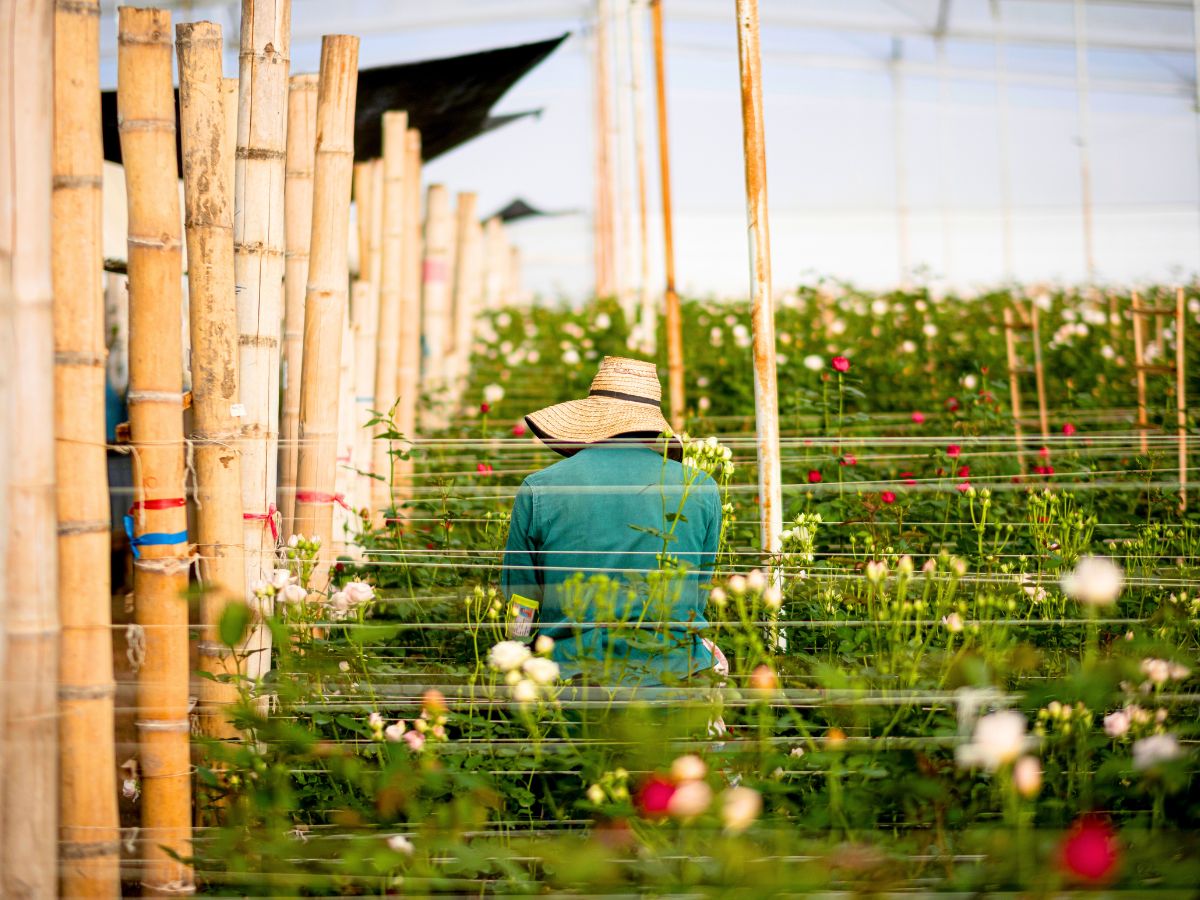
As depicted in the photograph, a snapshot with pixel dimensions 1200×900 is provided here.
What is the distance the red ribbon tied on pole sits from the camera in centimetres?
237

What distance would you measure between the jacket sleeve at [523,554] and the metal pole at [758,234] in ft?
1.94

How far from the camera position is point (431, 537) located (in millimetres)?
3031

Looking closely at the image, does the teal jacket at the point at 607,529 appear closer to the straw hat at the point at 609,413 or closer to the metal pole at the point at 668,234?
the straw hat at the point at 609,413

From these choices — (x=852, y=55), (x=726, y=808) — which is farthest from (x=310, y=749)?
(x=852, y=55)

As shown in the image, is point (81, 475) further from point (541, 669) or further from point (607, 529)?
point (607, 529)

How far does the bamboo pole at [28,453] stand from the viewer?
61.7 inches

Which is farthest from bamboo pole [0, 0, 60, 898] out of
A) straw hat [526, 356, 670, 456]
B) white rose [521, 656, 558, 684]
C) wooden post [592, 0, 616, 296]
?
wooden post [592, 0, 616, 296]

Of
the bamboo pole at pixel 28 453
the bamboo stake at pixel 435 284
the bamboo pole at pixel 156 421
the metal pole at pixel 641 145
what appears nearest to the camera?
the bamboo pole at pixel 28 453

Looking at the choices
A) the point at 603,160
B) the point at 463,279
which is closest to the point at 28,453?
the point at 463,279

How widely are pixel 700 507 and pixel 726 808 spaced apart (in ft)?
3.60

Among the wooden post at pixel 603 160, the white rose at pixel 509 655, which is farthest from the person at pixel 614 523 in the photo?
the wooden post at pixel 603 160

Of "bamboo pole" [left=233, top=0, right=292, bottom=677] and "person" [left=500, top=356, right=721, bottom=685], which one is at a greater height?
"bamboo pole" [left=233, top=0, right=292, bottom=677]

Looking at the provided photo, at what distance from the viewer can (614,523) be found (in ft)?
7.52

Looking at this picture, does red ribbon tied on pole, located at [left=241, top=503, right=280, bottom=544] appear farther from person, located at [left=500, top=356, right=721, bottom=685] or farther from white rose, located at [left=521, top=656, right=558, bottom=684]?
white rose, located at [left=521, top=656, right=558, bottom=684]
